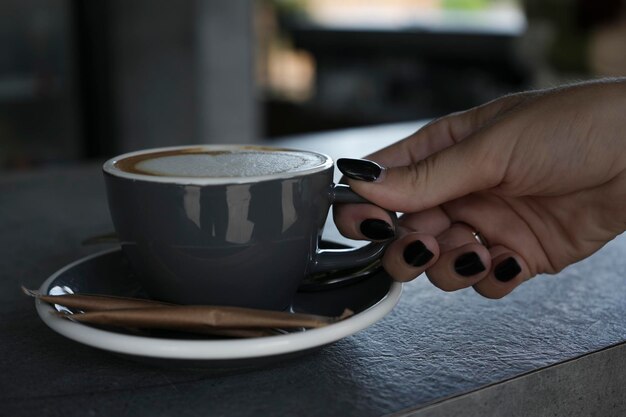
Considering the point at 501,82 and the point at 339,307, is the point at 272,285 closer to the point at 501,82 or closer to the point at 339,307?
the point at 339,307

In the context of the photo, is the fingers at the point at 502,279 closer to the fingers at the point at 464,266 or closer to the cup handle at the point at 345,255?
the fingers at the point at 464,266

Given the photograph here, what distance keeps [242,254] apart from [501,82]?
437 centimetres

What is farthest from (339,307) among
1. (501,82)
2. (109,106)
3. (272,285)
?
(501,82)

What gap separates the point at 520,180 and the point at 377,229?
0.51 feet

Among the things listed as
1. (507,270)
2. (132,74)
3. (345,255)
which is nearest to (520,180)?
(507,270)

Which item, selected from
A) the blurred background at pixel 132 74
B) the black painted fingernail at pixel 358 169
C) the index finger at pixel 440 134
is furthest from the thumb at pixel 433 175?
the blurred background at pixel 132 74

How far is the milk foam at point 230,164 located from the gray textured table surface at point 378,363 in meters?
0.14

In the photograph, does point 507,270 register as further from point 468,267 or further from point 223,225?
point 223,225

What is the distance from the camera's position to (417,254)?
596 mm

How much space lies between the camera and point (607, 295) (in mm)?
655

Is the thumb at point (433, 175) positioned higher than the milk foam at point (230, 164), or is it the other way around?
the milk foam at point (230, 164)

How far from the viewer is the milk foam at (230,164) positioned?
52 centimetres

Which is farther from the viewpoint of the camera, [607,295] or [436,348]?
[607,295]

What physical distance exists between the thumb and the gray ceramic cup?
0.14ft
